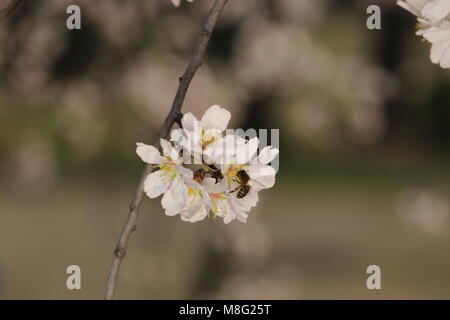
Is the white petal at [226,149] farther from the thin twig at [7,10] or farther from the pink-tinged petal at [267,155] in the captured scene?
the thin twig at [7,10]

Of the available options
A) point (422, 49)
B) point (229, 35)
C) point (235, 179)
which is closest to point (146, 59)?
point (229, 35)

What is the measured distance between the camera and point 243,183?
0.84 metres

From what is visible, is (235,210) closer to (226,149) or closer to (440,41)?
(226,149)

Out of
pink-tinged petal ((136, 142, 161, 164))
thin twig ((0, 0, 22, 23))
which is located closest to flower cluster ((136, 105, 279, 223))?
pink-tinged petal ((136, 142, 161, 164))

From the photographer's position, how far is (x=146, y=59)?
473 cm

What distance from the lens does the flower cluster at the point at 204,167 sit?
2.64ft

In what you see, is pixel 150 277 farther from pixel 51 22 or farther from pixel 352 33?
pixel 352 33

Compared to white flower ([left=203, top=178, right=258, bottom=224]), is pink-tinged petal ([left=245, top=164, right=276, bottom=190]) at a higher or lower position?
higher

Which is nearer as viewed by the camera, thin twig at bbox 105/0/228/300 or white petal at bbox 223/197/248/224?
thin twig at bbox 105/0/228/300

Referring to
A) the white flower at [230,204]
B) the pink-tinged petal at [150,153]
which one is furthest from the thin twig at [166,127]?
the white flower at [230,204]

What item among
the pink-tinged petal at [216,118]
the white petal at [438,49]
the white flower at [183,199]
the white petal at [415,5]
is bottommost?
the white flower at [183,199]

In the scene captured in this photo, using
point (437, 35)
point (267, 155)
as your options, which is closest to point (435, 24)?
point (437, 35)

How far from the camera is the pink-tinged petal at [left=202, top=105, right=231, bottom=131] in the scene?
841mm

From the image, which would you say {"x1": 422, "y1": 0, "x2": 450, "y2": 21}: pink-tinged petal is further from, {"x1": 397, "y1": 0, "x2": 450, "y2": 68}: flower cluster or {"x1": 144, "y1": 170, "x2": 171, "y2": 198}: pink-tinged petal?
{"x1": 144, "y1": 170, "x2": 171, "y2": 198}: pink-tinged petal
